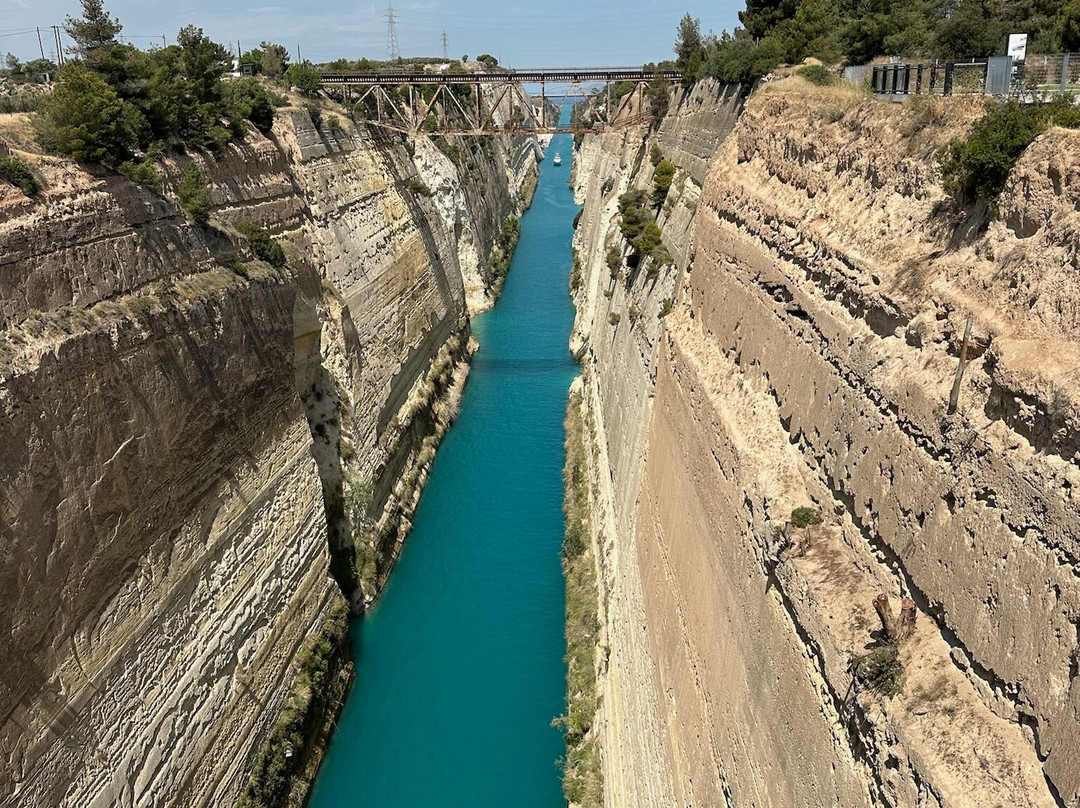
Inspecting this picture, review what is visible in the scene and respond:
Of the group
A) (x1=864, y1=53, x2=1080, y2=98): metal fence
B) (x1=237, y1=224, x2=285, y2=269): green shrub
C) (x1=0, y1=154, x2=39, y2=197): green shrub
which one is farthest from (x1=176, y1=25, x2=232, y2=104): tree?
(x1=864, y1=53, x2=1080, y2=98): metal fence

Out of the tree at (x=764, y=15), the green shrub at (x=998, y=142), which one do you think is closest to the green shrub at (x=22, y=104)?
the green shrub at (x=998, y=142)

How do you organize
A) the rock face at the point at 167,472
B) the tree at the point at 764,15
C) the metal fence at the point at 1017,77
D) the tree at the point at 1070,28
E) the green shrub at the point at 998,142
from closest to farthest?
the green shrub at the point at 998,142 → the metal fence at the point at 1017,77 → the rock face at the point at 167,472 → the tree at the point at 1070,28 → the tree at the point at 764,15

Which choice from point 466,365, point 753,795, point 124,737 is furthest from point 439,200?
point 753,795

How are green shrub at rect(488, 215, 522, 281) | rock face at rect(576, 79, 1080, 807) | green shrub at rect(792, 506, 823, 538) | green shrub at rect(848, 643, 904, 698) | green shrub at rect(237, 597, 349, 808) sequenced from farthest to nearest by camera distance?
1. green shrub at rect(488, 215, 522, 281)
2. green shrub at rect(237, 597, 349, 808)
3. green shrub at rect(792, 506, 823, 538)
4. green shrub at rect(848, 643, 904, 698)
5. rock face at rect(576, 79, 1080, 807)

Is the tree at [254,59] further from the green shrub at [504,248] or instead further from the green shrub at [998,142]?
the green shrub at [998,142]

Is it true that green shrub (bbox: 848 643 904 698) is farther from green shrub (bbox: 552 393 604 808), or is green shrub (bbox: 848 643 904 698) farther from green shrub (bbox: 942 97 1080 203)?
green shrub (bbox: 552 393 604 808)

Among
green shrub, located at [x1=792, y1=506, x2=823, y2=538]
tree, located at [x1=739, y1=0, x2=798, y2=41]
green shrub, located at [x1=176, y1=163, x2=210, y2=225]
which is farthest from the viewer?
tree, located at [x1=739, y1=0, x2=798, y2=41]

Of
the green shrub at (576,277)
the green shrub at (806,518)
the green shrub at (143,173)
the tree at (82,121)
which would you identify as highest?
the tree at (82,121)

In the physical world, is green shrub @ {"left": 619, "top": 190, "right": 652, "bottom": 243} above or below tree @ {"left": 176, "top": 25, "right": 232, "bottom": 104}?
below
